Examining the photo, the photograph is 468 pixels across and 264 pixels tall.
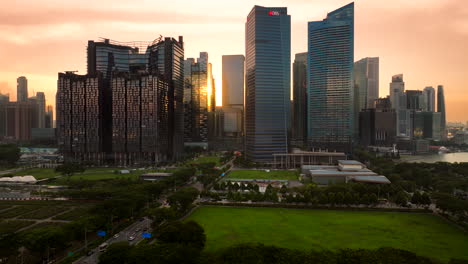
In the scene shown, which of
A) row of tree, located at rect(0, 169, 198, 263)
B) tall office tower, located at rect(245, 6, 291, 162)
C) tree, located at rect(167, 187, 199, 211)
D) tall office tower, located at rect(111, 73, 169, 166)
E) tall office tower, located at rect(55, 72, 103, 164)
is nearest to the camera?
row of tree, located at rect(0, 169, 198, 263)

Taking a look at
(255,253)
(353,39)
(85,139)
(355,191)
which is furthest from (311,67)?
(255,253)

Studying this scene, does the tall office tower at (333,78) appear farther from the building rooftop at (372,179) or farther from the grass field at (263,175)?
the building rooftop at (372,179)

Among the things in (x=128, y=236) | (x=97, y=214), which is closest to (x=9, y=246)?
(x=97, y=214)

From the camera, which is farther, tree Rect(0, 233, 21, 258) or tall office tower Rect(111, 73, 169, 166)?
tall office tower Rect(111, 73, 169, 166)

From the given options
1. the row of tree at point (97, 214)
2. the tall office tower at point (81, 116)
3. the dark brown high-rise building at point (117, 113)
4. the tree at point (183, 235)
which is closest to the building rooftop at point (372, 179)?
the row of tree at point (97, 214)

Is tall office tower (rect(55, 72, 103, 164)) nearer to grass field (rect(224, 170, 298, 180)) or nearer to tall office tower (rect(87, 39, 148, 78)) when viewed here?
tall office tower (rect(87, 39, 148, 78))

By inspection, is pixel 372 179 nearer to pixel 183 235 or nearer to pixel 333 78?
pixel 183 235

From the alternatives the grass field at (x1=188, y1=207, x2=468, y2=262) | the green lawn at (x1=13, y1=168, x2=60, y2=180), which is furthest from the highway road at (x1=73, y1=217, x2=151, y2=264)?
the green lawn at (x1=13, y1=168, x2=60, y2=180)

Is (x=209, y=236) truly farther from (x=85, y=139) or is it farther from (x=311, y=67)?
(x=311, y=67)
